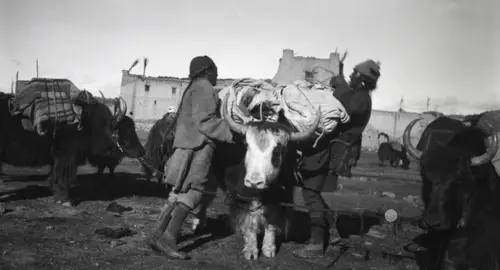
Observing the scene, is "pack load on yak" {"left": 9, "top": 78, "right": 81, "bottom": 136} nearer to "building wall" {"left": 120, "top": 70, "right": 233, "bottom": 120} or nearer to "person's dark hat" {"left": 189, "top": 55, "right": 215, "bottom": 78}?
"person's dark hat" {"left": 189, "top": 55, "right": 215, "bottom": 78}

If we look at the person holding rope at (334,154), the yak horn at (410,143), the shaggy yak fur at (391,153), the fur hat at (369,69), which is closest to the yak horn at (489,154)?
the yak horn at (410,143)

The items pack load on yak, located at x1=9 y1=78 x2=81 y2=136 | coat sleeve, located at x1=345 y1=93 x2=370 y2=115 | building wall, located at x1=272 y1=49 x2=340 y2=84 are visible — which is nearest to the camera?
coat sleeve, located at x1=345 y1=93 x2=370 y2=115

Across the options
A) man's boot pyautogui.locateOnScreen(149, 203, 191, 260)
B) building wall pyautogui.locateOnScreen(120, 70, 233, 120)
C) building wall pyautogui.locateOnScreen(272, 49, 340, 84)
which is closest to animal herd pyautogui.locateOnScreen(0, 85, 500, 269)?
man's boot pyautogui.locateOnScreen(149, 203, 191, 260)

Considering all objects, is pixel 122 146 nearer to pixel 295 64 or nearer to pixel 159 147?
pixel 159 147

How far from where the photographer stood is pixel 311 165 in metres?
4.29

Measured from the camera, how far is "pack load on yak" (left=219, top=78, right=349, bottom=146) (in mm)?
4258

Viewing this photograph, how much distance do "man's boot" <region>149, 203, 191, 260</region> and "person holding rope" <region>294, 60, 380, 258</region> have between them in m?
1.39

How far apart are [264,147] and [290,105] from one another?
2.82 ft

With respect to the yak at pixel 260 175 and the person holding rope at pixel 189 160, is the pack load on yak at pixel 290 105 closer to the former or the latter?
the yak at pixel 260 175

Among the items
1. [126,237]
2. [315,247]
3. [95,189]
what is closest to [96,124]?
[95,189]

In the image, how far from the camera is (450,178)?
347 centimetres

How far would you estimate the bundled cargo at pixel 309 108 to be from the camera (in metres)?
4.25

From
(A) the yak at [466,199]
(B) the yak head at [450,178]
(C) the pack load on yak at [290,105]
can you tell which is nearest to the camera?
(B) the yak head at [450,178]

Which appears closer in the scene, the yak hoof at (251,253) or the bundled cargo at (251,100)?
the yak hoof at (251,253)
